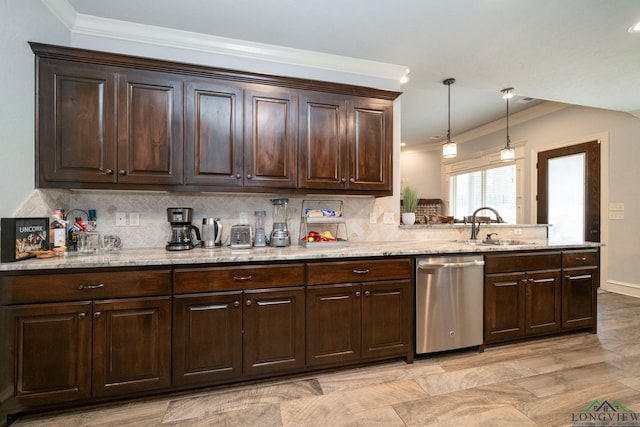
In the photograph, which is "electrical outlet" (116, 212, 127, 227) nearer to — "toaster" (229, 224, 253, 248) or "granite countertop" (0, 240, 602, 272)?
"granite countertop" (0, 240, 602, 272)

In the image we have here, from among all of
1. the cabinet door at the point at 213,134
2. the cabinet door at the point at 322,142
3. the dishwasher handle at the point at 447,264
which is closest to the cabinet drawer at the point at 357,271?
the dishwasher handle at the point at 447,264

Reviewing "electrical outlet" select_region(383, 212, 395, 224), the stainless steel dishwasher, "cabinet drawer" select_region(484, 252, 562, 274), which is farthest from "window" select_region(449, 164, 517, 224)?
the stainless steel dishwasher

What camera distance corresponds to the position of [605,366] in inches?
88.4

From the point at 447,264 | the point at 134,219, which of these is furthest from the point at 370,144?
the point at 134,219

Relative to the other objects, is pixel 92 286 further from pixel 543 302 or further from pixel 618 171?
pixel 618 171

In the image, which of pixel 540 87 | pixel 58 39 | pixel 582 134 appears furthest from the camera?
pixel 582 134

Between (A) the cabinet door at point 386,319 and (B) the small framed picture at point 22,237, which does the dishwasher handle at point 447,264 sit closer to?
(A) the cabinet door at point 386,319

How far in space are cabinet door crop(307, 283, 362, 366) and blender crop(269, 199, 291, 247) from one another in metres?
0.57

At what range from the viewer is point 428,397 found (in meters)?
1.89

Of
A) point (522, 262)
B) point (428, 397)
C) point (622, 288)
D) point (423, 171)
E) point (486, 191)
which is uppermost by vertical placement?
point (423, 171)

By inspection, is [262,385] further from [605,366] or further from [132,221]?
[605,366]

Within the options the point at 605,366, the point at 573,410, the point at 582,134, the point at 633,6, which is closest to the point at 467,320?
the point at 573,410

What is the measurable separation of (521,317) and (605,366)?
2.00ft

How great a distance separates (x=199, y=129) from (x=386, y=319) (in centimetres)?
210
